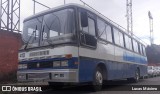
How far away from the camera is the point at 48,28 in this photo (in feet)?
32.1

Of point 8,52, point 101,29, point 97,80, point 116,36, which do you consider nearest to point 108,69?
point 97,80

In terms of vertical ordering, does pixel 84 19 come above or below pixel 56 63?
above

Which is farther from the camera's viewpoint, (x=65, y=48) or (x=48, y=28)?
(x=48, y=28)

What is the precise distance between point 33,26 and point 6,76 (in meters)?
5.81

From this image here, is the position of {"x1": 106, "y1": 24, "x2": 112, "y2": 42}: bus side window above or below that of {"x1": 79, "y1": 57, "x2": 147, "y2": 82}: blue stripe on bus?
above

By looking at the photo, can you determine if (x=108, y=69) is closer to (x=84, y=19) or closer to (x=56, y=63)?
(x=84, y=19)

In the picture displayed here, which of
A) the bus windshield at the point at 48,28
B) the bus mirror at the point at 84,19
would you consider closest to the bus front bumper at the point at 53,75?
the bus windshield at the point at 48,28

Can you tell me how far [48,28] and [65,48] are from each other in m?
1.27

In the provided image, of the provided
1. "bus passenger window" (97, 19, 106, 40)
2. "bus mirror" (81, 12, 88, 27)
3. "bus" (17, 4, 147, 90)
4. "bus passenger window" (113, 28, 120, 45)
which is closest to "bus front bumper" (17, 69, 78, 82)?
"bus" (17, 4, 147, 90)

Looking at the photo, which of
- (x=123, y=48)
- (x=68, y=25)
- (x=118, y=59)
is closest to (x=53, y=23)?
(x=68, y=25)

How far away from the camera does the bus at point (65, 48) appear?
29.6ft

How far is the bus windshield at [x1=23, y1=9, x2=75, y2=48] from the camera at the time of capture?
9289 millimetres

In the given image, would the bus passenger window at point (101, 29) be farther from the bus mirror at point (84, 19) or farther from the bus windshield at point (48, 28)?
the bus windshield at point (48, 28)

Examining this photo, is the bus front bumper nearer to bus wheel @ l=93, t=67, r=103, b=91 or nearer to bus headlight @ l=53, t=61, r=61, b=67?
bus headlight @ l=53, t=61, r=61, b=67
